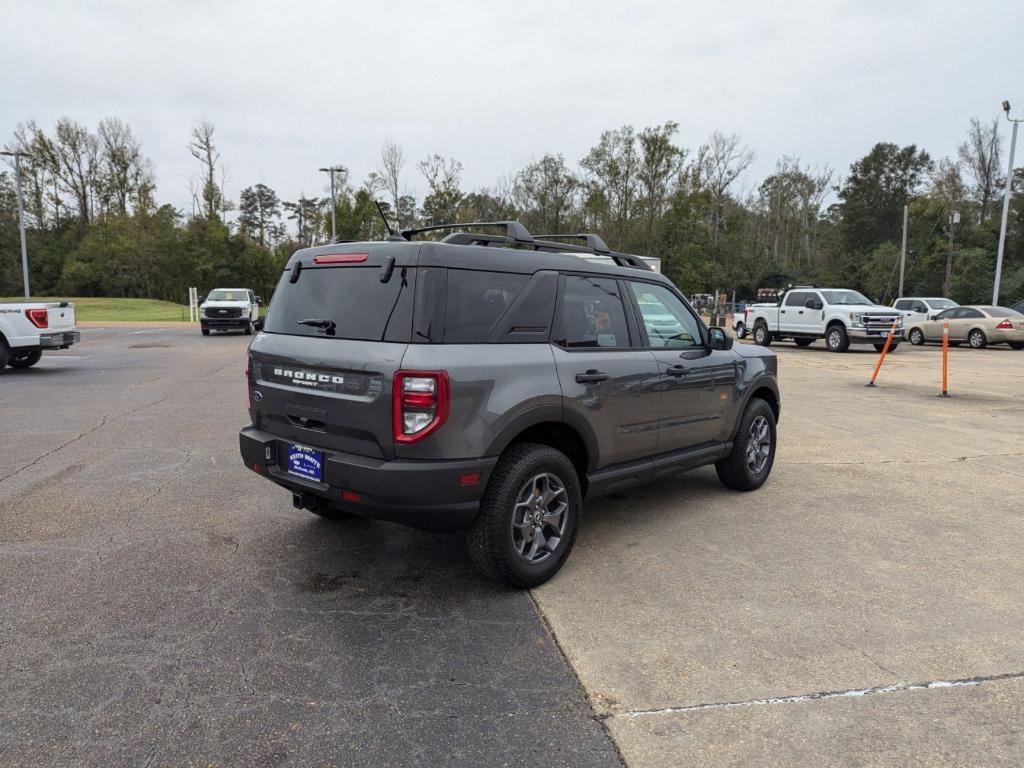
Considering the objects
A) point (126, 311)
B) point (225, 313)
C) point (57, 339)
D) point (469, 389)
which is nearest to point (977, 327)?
point (469, 389)

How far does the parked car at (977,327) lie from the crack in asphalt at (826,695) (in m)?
22.2

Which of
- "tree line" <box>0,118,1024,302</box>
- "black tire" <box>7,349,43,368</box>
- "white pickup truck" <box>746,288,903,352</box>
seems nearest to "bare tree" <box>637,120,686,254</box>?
"tree line" <box>0,118,1024,302</box>

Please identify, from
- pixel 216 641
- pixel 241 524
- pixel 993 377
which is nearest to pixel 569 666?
pixel 216 641

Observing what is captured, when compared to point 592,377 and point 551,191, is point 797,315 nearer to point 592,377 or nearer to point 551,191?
point 592,377

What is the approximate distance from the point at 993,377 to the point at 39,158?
238 feet

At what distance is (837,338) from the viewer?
21531 millimetres

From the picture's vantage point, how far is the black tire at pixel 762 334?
952 inches

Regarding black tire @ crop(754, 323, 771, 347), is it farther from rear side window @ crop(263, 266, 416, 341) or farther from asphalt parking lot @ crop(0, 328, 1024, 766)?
rear side window @ crop(263, 266, 416, 341)

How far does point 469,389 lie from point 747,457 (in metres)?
3.18

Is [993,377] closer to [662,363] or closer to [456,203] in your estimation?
[662,363]

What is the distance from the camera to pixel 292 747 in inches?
96.3

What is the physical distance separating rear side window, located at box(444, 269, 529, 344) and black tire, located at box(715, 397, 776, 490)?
2671 mm

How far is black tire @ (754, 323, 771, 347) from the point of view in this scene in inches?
952

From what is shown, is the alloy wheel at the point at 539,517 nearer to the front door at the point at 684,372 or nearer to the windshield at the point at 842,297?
the front door at the point at 684,372
